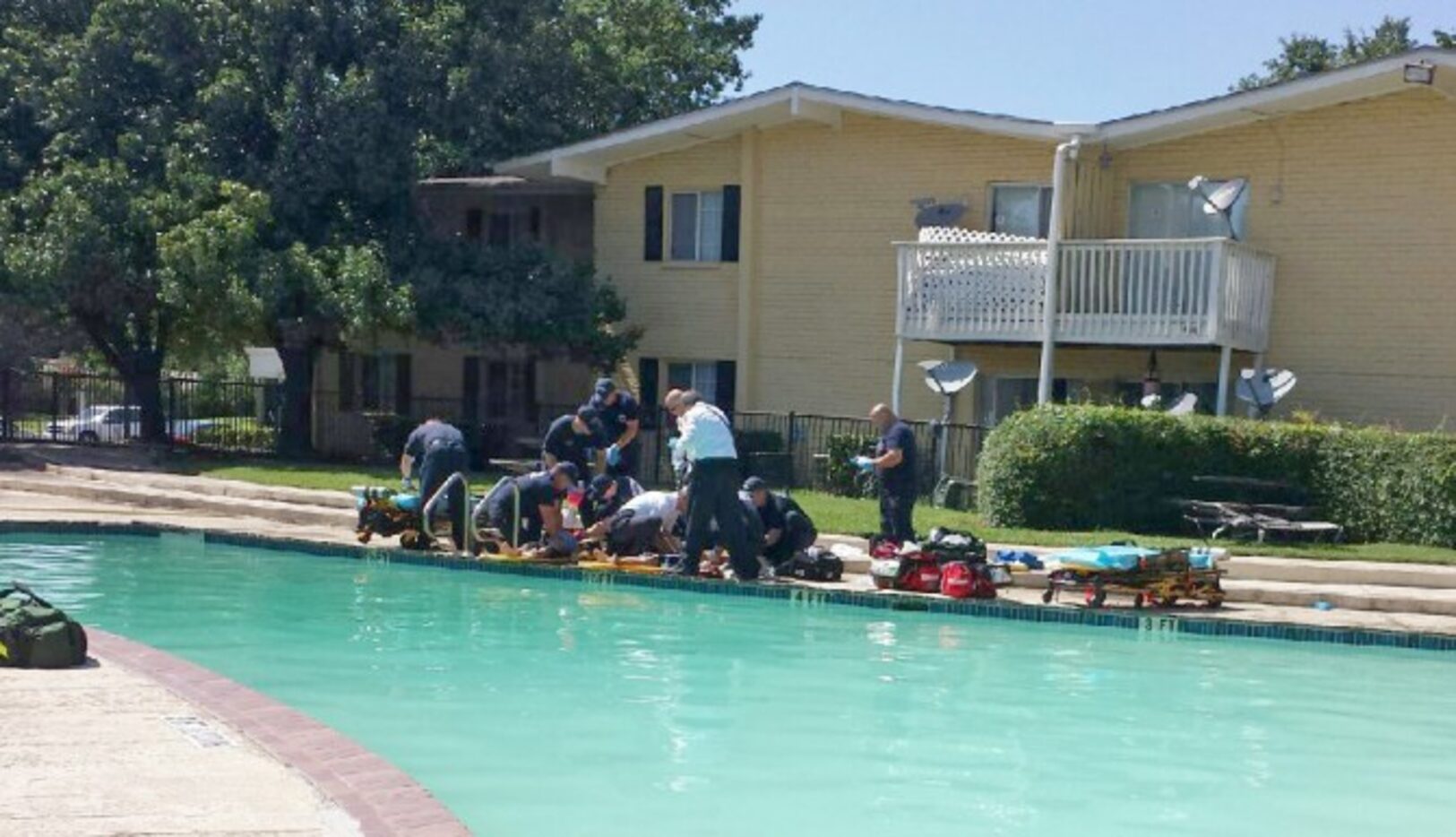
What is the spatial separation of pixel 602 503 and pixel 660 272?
38.7 ft

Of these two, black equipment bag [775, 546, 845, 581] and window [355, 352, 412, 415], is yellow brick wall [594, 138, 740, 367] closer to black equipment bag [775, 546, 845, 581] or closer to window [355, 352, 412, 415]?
window [355, 352, 412, 415]

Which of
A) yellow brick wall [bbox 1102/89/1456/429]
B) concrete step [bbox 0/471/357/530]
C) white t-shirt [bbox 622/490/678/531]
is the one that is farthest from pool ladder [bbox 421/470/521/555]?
yellow brick wall [bbox 1102/89/1456/429]

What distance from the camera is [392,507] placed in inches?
810

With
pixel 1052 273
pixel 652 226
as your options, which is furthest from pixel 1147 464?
pixel 652 226

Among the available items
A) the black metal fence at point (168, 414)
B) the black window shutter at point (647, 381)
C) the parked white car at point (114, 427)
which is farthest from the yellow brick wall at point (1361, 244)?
the parked white car at point (114, 427)

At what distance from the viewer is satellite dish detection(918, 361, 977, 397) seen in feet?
83.8

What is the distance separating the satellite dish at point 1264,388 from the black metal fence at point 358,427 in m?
3.94

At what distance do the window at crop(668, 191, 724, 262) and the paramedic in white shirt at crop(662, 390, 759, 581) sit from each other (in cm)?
1261

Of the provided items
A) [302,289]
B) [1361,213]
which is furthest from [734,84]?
[1361,213]

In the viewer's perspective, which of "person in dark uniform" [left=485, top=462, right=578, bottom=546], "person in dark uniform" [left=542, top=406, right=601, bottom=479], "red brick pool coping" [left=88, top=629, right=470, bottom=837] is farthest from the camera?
"person in dark uniform" [left=542, top=406, right=601, bottom=479]

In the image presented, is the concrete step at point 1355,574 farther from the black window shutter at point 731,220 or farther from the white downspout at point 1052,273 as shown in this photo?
the black window shutter at point 731,220

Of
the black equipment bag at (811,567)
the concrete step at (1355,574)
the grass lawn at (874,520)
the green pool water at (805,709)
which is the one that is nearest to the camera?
the green pool water at (805,709)

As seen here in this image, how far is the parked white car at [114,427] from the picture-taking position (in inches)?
1352

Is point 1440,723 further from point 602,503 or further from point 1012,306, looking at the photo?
point 1012,306
